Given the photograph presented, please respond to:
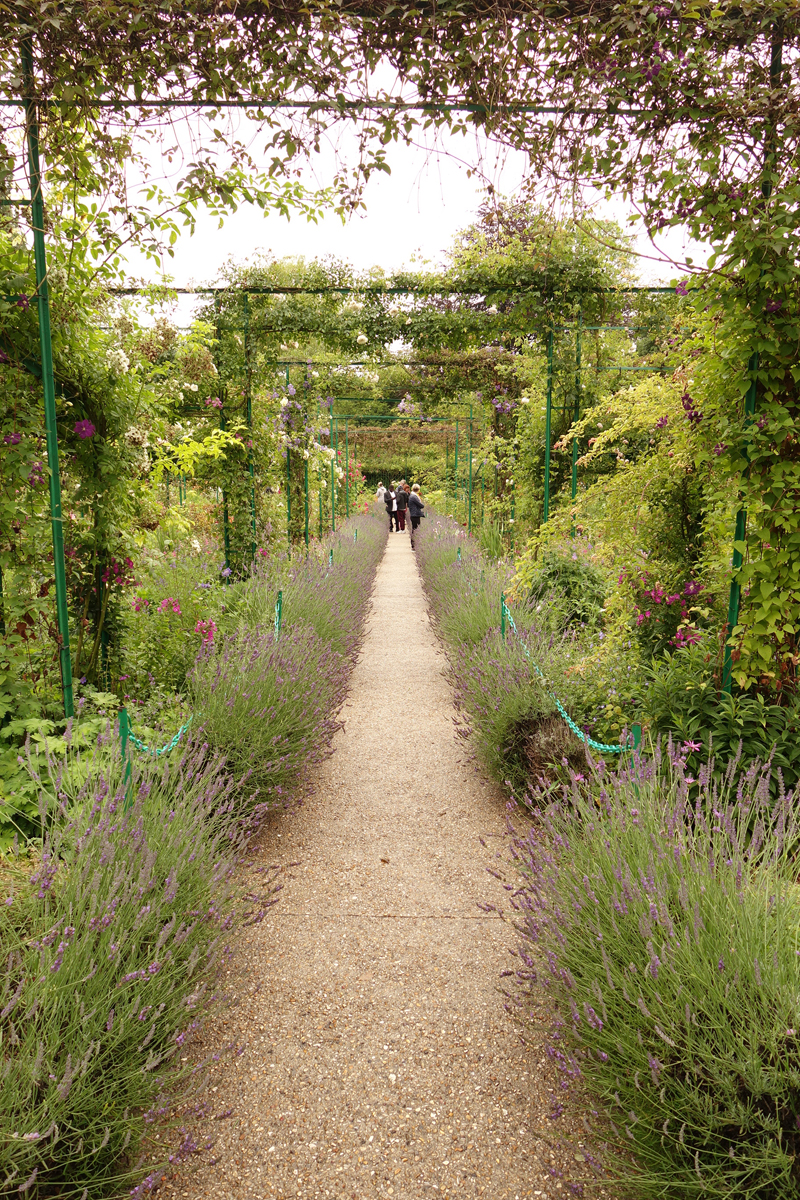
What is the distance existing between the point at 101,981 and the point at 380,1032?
2.87 ft

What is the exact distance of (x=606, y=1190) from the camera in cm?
154

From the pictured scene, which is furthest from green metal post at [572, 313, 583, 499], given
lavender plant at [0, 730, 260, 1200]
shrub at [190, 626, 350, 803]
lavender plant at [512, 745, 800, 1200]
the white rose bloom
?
lavender plant at [0, 730, 260, 1200]

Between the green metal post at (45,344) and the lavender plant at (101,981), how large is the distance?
1081 mm

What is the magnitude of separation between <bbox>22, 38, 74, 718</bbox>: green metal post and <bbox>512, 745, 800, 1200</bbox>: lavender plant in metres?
2.17

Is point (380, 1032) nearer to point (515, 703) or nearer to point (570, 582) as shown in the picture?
point (515, 703)

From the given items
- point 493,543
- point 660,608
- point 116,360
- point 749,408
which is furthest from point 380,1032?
point 493,543

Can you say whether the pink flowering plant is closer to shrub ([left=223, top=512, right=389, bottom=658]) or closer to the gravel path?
the gravel path

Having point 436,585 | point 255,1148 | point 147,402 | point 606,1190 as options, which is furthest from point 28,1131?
point 436,585

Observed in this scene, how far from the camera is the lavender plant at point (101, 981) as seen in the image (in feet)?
4.22

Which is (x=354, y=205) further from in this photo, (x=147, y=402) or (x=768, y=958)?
(x=768, y=958)

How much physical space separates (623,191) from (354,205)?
114 centimetres

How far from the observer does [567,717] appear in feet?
9.69

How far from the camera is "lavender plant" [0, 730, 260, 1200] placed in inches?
50.7

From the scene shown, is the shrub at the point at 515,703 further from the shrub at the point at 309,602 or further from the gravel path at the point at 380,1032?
the shrub at the point at 309,602
